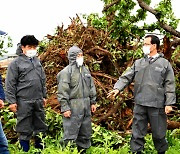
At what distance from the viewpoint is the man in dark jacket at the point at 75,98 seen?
5930 mm

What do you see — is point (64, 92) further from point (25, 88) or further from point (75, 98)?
point (25, 88)

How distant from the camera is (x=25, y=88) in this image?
604 centimetres

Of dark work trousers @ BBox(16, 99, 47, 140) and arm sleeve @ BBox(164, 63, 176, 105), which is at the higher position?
arm sleeve @ BBox(164, 63, 176, 105)

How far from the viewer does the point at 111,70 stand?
868cm

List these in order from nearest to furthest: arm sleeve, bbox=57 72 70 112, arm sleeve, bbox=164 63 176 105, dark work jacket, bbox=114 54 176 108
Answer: arm sleeve, bbox=164 63 176 105 → dark work jacket, bbox=114 54 176 108 → arm sleeve, bbox=57 72 70 112

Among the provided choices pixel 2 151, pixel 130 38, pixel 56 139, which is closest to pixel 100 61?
pixel 130 38

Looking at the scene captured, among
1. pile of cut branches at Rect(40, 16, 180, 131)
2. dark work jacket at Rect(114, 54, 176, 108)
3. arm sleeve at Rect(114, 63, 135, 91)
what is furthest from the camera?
pile of cut branches at Rect(40, 16, 180, 131)

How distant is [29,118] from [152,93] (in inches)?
72.0

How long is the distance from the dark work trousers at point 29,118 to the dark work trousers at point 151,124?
1.40 m

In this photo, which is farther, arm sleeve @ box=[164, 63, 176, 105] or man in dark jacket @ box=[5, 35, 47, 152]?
man in dark jacket @ box=[5, 35, 47, 152]

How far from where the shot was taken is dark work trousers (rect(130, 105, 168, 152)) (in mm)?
5816

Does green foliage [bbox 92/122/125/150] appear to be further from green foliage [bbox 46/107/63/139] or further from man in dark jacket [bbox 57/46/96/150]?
man in dark jacket [bbox 57/46/96/150]

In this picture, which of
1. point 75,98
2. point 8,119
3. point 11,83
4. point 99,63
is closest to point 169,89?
point 75,98

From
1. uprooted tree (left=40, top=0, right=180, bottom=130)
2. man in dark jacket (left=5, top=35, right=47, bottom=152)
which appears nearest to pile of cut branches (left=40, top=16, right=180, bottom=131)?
uprooted tree (left=40, top=0, right=180, bottom=130)
